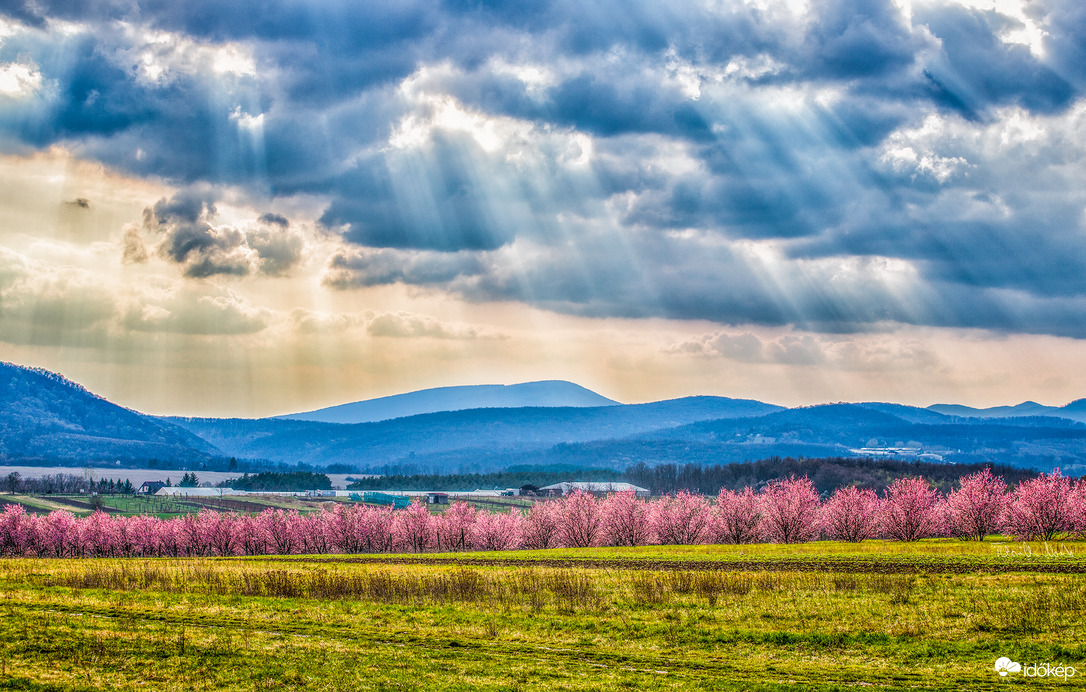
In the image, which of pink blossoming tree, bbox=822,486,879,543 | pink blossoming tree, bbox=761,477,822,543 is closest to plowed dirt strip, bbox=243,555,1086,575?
pink blossoming tree, bbox=822,486,879,543

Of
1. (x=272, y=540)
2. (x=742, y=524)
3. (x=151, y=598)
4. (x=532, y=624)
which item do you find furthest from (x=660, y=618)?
(x=272, y=540)

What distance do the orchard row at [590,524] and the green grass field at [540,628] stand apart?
4500 centimetres

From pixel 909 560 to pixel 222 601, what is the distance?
145 ft

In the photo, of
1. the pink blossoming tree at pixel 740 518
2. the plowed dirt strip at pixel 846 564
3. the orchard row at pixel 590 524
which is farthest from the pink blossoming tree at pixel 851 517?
the plowed dirt strip at pixel 846 564

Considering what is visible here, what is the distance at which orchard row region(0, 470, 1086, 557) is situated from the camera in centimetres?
9425

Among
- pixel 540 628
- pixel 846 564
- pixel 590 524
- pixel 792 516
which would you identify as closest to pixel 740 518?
pixel 792 516

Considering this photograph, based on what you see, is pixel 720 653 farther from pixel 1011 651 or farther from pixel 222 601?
pixel 222 601

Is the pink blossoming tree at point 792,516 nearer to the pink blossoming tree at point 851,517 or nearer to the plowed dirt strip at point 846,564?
the pink blossoming tree at point 851,517

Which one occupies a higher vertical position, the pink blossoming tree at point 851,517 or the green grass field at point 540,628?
the green grass field at point 540,628

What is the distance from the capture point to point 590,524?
116938 mm

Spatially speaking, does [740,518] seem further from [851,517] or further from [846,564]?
[846,564]

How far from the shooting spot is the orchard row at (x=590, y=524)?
309ft

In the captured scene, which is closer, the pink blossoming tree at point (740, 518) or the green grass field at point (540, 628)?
the green grass field at point (540, 628)

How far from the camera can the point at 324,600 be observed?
40.4 metres
